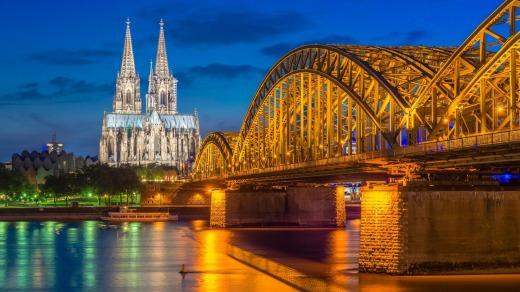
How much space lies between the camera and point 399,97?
58062 millimetres

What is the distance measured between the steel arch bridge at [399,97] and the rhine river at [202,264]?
24.5 feet

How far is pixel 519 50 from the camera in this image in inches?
1914

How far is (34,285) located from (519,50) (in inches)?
1184

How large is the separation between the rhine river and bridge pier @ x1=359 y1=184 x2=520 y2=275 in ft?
3.31

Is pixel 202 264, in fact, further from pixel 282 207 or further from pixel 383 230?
pixel 282 207

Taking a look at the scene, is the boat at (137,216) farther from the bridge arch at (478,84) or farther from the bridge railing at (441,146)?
the bridge arch at (478,84)

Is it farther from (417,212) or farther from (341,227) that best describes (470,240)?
(341,227)

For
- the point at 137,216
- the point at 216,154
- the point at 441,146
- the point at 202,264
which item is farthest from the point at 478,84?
the point at 216,154

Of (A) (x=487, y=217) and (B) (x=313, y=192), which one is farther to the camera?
(B) (x=313, y=192)

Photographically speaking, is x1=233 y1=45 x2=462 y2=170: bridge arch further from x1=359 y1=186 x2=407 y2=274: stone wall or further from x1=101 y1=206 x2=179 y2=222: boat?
x1=101 y1=206 x2=179 y2=222: boat

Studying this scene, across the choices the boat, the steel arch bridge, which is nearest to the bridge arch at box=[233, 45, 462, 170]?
the steel arch bridge

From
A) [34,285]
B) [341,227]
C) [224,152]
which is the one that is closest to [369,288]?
[34,285]

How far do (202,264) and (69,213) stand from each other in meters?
91.5

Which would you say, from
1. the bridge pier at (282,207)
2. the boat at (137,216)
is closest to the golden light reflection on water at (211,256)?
the bridge pier at (282,207)
